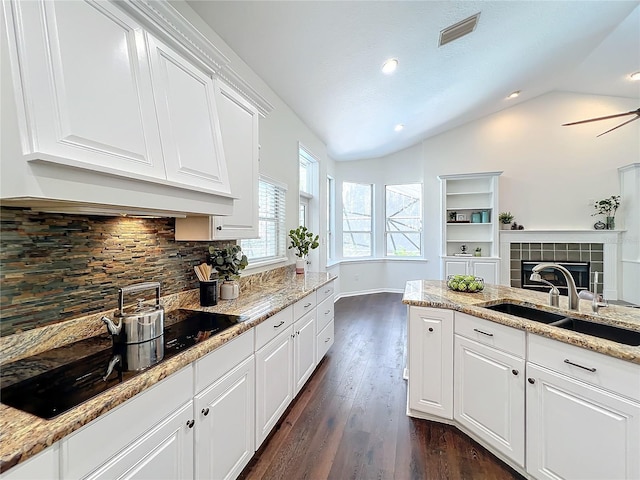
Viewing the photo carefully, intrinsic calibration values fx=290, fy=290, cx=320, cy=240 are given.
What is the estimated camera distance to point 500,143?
234 inches

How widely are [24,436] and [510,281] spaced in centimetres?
671

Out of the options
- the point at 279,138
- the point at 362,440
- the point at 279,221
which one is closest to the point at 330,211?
the point at 279,221

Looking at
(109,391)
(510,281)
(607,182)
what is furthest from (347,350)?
(607,182)

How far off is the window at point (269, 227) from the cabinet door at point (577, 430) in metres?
2.51

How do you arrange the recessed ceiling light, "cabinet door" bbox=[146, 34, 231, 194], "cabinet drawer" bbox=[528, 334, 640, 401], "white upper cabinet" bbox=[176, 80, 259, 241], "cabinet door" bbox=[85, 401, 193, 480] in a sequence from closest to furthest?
"cabinet door" bbox=[85, 401, 193, 480] → "cabinet drawer" bbox=[528, 334, 640, 401] → "cabinet door" bbox=[146, 34, 231, 194] → "white upper cabinet" bbox=[176, 80, 259, 241] → the recessed ceiling light

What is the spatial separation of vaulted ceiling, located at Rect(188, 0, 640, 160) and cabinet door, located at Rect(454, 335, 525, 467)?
282cm

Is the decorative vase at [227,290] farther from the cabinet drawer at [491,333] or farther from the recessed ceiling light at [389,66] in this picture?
the recessed ceiling light at [389,66]

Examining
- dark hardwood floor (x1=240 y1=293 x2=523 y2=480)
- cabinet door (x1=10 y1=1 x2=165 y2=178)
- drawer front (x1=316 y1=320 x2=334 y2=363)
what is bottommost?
dark hardwood floor (x1=240 y1=293 x2=523 y2=480)

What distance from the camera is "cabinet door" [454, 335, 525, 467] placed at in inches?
66.2

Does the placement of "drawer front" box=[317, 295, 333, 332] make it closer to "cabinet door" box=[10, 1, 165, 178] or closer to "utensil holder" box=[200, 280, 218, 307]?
"utensil holder" box=[200, 280, 218, 307]

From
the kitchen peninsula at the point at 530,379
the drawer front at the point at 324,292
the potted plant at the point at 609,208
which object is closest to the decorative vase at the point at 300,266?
the drawer front at the point at 324,292

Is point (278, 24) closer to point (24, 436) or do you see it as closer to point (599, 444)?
point (24, 436)

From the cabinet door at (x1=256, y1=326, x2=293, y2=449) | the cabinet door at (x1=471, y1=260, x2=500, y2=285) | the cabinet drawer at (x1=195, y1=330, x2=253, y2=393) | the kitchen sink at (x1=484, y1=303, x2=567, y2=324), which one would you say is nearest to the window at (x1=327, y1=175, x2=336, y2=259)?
the cabinet door at (x1=471, y1=260, x2=500, y2=285)

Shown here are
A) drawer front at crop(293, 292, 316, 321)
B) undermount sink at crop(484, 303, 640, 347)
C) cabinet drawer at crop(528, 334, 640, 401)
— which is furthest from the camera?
drawer front at crop(293, 292, 316, 321)
